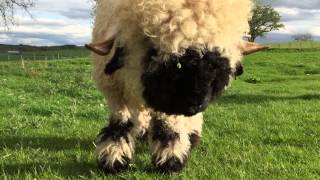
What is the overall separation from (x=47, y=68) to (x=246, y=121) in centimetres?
1638

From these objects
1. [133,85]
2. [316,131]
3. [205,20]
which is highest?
[205,20]

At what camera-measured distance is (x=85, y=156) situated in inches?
260

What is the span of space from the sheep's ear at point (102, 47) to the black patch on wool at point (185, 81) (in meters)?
0.44

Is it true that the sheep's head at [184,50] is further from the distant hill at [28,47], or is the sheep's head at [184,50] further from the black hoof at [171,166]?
A: the distant hill at [28,47]

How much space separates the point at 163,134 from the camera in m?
5.82

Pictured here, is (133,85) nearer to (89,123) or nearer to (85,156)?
(85,156)

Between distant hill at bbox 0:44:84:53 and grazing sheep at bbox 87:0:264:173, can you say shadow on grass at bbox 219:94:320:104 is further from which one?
distant hill at bbox 0:44:84:53

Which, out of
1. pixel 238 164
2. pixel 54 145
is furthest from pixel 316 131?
pixel 54 145

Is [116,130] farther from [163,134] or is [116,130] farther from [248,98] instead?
[248,98]

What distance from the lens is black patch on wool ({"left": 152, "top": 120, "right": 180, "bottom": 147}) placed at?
19.1 feet

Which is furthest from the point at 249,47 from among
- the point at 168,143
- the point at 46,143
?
the point at 46,143

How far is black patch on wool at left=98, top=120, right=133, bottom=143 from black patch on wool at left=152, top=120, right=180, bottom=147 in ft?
0.98

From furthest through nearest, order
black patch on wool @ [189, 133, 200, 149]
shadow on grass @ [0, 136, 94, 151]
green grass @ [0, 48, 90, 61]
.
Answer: green grass @ [0, 48, 90, 61] → shadow on grass @ [0, 136, 94, 151] → black patch on wool @ [189, 133, 200, 149]

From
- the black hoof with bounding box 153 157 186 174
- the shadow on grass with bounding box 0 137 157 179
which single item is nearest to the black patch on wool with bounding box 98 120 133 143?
the shadow on grass with bounding box 0 137 157 179
